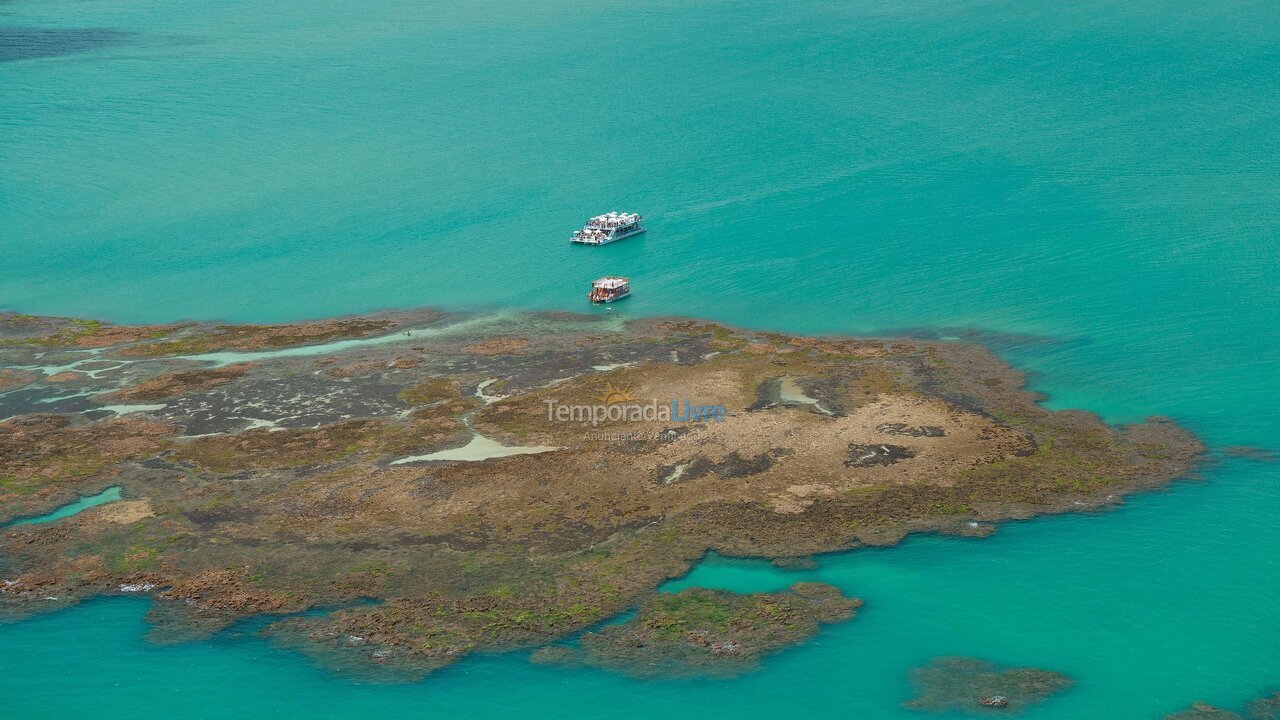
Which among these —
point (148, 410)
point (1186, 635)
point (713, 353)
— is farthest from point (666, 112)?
point (1186, 635)

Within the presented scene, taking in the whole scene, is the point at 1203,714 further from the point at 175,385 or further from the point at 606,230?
the point at 606,230

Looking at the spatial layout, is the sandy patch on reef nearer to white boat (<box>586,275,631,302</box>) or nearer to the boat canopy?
white boat (<box>586,275,631,302</box>)

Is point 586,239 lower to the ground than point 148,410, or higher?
higher

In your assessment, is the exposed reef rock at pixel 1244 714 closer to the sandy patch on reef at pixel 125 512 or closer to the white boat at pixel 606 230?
the sandy patch on reef at pixel 125 512

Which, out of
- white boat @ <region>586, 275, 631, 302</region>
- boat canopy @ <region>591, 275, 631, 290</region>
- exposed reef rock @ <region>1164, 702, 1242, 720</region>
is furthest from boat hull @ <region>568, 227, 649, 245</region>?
exposed reef rock @ <region>1164, 702, 1242, 720</region>

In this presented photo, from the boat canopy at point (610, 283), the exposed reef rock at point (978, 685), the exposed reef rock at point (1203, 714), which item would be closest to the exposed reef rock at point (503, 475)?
the exposed reef rock at point (978, 685)

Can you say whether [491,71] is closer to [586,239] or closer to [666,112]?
[666,112]
